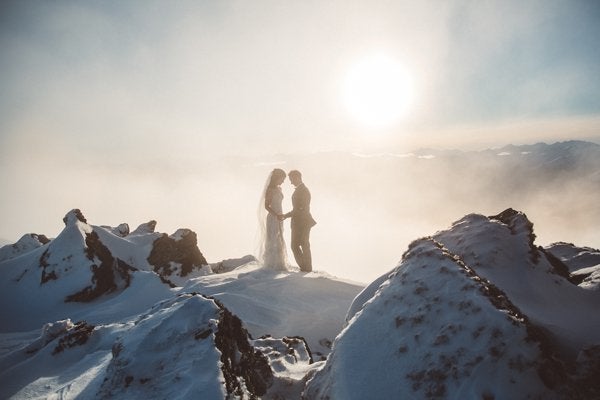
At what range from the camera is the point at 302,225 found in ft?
35.4

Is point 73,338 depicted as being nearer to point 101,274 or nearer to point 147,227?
point 101,274

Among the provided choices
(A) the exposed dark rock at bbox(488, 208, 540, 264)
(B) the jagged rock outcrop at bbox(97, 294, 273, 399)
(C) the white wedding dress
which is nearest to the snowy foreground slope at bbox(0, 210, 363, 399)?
(B) the jagged rock outcrop at bbox(97, 294, 273, 399)

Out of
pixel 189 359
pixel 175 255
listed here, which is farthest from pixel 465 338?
pixel 175 255

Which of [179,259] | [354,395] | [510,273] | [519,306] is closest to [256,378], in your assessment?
[354,395]

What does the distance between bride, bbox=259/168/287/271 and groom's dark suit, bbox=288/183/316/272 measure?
16.8 inches

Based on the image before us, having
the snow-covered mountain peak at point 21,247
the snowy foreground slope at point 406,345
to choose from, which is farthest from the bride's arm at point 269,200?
the snow-covered mountain peak at point 21,247

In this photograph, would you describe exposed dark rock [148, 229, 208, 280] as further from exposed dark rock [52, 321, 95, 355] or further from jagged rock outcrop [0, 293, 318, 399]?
jagged rock outcrop [0, 293, 318, 399]

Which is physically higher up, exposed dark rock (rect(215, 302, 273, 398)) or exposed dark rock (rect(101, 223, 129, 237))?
exposed dark rock (rect(101, 223, 129, 237))

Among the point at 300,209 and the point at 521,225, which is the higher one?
the point at 300,209

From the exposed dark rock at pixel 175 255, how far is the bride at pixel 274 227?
3784 millimetres

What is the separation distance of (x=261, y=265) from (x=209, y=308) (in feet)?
26.4

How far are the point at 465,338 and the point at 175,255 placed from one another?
42.0ft

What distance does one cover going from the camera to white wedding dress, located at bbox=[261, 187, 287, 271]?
10.7m

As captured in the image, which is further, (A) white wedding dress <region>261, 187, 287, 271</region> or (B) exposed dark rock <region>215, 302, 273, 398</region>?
(A) white wedding dress <region>261, 187, 287, 271</region>
